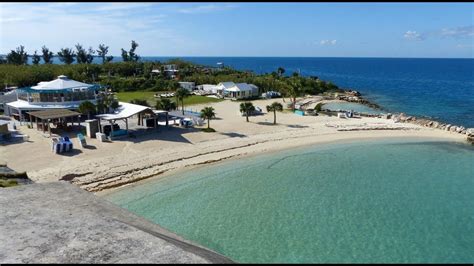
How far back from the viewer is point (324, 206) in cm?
2239

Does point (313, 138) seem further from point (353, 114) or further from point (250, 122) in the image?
point (353, 114)

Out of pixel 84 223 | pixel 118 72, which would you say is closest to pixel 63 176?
pixel 84 223

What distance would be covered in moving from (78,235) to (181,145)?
69.1 ft

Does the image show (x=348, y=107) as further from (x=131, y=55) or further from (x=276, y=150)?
(x=131, y=55)

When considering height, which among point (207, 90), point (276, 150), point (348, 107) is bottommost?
point (276, 150)

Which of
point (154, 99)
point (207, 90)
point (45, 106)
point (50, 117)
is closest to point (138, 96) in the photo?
point (154, 99)

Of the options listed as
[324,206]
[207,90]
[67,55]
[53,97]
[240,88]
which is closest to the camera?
[324,206]

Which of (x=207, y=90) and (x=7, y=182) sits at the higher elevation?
(x=207, y=90)

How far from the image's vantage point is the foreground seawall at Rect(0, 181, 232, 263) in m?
11.1

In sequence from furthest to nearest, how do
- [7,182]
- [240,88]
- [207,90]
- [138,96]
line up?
[207,90]
[138,96]
[240,88]
[7,182]

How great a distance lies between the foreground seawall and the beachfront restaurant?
28004 millimetres

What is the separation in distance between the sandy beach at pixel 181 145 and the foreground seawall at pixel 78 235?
27.1 ft

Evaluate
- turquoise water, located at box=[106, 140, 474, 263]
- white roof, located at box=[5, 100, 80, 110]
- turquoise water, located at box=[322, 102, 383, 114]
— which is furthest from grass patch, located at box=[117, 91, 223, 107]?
turquoise water, located at box=[106, 140, 474, 263]

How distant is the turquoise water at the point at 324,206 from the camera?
17.5m
